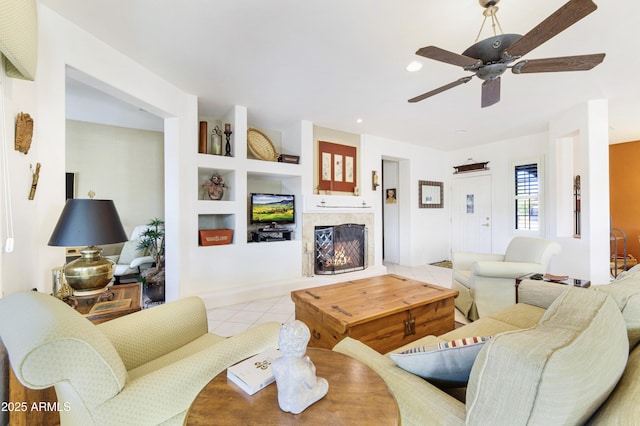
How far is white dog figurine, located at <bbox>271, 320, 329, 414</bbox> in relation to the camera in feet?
2.52

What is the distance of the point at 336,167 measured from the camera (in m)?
4.50

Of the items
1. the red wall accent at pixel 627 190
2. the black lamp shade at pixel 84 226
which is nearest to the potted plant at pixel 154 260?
the black lamp shade at pixel 84 226

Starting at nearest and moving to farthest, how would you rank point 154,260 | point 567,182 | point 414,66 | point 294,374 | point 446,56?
1. point 294,374
2. point 446,56
3. point 414,66
4. point 154,260
5. point 567,182

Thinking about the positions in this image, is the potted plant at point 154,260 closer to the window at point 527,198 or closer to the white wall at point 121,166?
the white wall at point 121,166

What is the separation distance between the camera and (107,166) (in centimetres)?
403

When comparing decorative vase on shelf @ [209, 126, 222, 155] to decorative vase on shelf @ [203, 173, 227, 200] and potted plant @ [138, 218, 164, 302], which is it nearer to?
decorative vase on shelf @ [203, 173, 227, 200]

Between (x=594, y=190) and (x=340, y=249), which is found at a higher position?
(x=594, y=190)

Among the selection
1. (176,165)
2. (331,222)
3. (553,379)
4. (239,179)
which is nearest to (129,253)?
(176,165)

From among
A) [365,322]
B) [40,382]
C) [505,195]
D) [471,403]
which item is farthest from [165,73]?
[505,195]

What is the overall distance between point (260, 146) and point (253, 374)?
10.9 feet

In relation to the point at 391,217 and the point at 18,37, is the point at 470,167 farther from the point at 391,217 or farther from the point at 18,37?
the point at 18,37

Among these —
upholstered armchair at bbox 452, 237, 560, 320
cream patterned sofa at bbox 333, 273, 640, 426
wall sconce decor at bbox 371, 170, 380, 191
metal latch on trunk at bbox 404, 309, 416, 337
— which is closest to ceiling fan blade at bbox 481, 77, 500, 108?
upholstered armchair at bbox 452, 237, 560, 320

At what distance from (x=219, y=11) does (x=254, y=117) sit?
2.03 m

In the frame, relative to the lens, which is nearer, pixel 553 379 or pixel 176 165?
pixel 553 379
